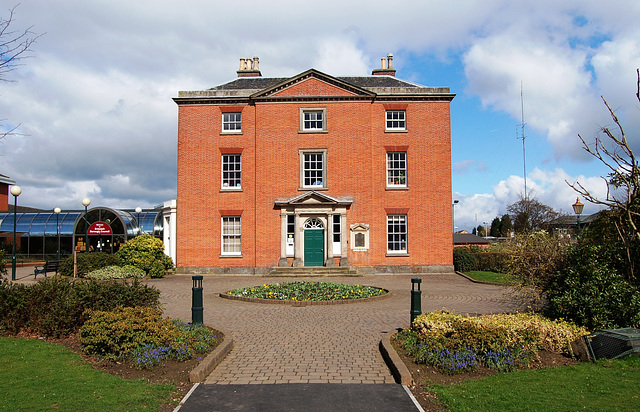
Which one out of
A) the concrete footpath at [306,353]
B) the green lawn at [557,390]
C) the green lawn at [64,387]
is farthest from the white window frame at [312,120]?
the green lawn at [557,390]

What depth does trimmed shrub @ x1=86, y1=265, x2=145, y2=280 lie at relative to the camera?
22.1m

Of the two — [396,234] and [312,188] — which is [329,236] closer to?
[312,188]

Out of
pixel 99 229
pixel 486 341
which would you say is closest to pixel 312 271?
pixel 99 229

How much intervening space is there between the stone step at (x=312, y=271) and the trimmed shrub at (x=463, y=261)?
6.46 metres

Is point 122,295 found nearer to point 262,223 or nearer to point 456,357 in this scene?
point 456,357

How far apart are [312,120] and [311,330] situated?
1806 cm

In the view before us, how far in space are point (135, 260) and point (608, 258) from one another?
71.1 feet

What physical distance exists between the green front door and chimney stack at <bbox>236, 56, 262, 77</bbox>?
12.4m

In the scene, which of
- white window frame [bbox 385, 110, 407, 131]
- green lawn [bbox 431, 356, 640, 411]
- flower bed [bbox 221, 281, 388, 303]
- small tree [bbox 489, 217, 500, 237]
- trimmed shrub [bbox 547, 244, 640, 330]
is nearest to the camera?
green lawn [bbox 431, 356, 640, 411]

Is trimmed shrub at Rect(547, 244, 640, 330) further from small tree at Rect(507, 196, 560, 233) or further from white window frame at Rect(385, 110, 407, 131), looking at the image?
small tree at Rect(507, 196, 560, 233)

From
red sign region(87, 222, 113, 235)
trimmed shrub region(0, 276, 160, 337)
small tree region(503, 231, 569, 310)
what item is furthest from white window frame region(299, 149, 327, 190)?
small tree region(503, 231, 569, 310)

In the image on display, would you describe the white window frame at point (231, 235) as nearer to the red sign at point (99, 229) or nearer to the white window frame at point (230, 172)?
the white window frame at point (230, 172)

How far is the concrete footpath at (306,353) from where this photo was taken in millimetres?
6285

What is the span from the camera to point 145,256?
24.8 meters
